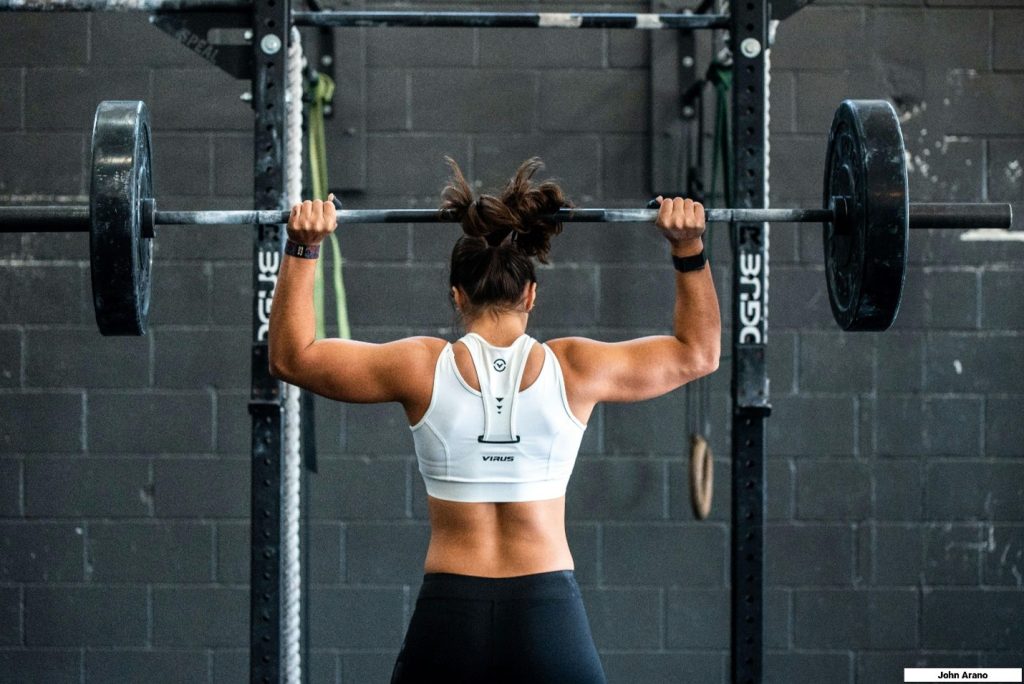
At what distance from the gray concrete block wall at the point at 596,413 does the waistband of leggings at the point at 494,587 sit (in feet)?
4.02

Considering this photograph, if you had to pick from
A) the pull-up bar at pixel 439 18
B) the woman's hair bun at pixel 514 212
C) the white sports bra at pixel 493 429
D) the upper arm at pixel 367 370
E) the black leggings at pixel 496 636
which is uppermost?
the pull-up bar at pixel 439 18

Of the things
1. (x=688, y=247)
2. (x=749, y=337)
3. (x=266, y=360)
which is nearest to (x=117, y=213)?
(x=266, y=360)

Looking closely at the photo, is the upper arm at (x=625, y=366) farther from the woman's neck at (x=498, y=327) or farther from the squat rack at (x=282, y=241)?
the squat rack at (x=282, y=241)

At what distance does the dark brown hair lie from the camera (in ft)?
5.43

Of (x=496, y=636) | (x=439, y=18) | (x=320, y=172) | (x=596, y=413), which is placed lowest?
(x=496, y=636)

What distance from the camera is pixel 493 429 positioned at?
5.28 feet

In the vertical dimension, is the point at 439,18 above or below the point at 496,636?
above

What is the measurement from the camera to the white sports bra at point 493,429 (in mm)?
1609

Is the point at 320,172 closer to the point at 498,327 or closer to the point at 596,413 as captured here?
the point at 596,413

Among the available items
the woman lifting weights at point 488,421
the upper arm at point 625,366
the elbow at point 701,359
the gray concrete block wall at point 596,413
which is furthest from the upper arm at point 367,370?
the gray concrete block wall at point 596,413

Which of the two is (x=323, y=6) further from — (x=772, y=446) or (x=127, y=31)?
(x=772, y=446)

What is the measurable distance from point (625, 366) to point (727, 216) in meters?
0.36

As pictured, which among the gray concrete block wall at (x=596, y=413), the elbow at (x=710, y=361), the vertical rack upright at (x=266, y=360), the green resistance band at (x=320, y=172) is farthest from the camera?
the gray concrete block wall at (x=596, y=413)

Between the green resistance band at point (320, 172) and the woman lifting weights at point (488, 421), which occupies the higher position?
the green resistance band at point (320, 172)
